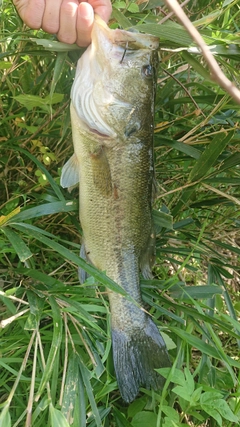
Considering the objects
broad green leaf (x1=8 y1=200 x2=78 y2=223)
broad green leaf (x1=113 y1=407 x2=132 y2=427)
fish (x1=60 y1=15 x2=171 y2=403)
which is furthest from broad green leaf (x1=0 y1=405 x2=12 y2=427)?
broad green leaf (x1=113 y1=407 x2=132 y2=427)

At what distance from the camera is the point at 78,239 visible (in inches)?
87.4

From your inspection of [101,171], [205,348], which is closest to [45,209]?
[101,171]

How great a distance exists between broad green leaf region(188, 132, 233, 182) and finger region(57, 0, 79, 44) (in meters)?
0.82

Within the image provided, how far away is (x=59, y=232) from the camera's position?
218cm

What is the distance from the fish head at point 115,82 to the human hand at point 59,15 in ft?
0.18

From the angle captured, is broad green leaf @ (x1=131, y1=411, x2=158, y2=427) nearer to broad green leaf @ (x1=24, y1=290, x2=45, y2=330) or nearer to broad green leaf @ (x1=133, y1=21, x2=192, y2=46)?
broad green leaf @ (x1=24, y1=290, x2=45, y2=330)

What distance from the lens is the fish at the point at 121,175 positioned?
59.7 inches

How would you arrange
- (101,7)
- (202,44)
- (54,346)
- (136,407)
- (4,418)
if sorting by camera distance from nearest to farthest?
1. (202,44)
2. (4,418)
3. (54,346)
4. (101,7)
5. (136,407)

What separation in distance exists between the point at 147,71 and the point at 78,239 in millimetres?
1056

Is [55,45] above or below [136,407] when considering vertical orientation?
above

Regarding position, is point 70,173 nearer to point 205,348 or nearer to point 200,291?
point 200,291

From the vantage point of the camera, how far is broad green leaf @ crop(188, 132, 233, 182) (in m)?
A: 1.81

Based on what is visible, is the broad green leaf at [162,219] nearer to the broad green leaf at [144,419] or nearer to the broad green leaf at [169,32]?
the broad green leaf at [169,32]

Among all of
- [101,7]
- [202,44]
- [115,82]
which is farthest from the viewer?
[115,82]
